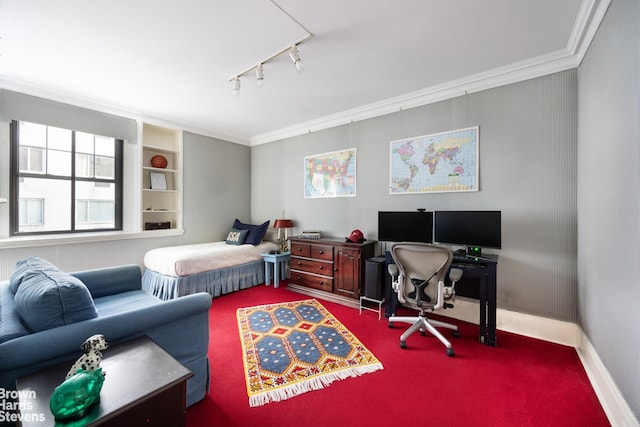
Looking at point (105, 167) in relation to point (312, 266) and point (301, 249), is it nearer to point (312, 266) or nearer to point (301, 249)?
point (301, 249)

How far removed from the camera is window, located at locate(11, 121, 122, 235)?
3.27m

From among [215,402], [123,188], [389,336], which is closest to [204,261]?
[123,188]

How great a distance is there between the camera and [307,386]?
1.87m

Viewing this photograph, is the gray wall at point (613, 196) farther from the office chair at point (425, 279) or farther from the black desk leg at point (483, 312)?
the office chair at point (425, 279)

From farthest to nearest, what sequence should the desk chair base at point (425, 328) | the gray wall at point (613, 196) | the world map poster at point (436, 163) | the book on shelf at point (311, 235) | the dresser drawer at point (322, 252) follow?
the book on shelf at point (311, 235)
the dresser drawer at point (322, 252)
the world map poster at point (436, 163)
the desk chair base at point (425, 328)
the gray wall at point (613, 196)

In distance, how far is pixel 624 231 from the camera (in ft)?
5.01

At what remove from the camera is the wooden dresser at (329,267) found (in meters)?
3.44

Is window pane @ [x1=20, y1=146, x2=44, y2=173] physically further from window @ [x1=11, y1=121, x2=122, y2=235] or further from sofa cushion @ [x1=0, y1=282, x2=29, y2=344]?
sofa cushion @ [x1=0, y1=282, x2=29, y2=344]

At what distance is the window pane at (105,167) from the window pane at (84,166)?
0.27 ft

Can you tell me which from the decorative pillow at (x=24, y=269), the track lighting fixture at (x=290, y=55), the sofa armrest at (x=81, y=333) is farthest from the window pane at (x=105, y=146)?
the sofa armrest at (x=81, y=333)

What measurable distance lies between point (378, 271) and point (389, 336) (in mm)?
763

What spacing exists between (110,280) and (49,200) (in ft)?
6.62

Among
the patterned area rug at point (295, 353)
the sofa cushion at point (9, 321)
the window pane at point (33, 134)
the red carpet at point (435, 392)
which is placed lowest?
the red carpet at point (435, 392)

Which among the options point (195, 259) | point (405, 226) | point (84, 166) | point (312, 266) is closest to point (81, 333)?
point (195, 259)
